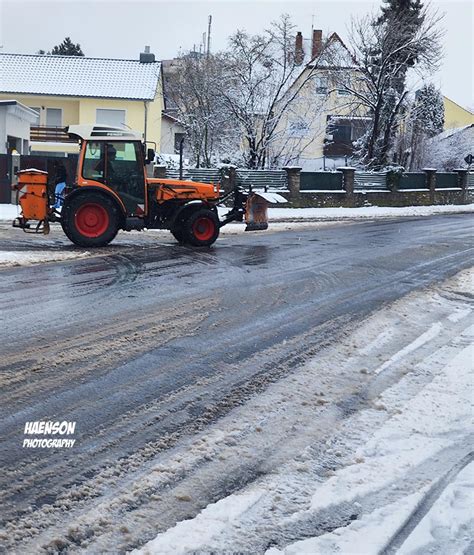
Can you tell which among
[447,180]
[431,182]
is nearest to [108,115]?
[431,182]

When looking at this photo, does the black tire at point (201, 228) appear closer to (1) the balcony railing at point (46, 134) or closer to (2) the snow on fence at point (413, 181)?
(2) the snow on fence at point (413, 181)

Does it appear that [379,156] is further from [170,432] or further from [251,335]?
[170,432]

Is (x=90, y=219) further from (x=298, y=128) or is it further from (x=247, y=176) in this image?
(x=298, y=128)

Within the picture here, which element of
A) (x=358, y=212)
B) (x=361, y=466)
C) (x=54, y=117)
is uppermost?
(x=54, y=117)

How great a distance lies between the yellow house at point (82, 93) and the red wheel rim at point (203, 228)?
30.9m

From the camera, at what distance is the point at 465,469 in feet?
15.9

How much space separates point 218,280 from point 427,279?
332cm

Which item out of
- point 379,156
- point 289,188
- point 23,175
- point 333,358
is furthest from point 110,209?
point 379,156

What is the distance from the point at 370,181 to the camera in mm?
36156

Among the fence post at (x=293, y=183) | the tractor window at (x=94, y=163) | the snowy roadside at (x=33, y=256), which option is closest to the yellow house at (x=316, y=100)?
the fence post at (x=293, y=183)

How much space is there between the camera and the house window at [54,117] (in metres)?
47.8

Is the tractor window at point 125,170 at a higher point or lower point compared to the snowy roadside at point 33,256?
higher

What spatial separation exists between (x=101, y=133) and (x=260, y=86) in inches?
836

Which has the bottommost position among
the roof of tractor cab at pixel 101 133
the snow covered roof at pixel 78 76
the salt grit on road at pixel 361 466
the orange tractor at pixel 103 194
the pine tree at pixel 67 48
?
the salt grit on road at pixel 361 466
